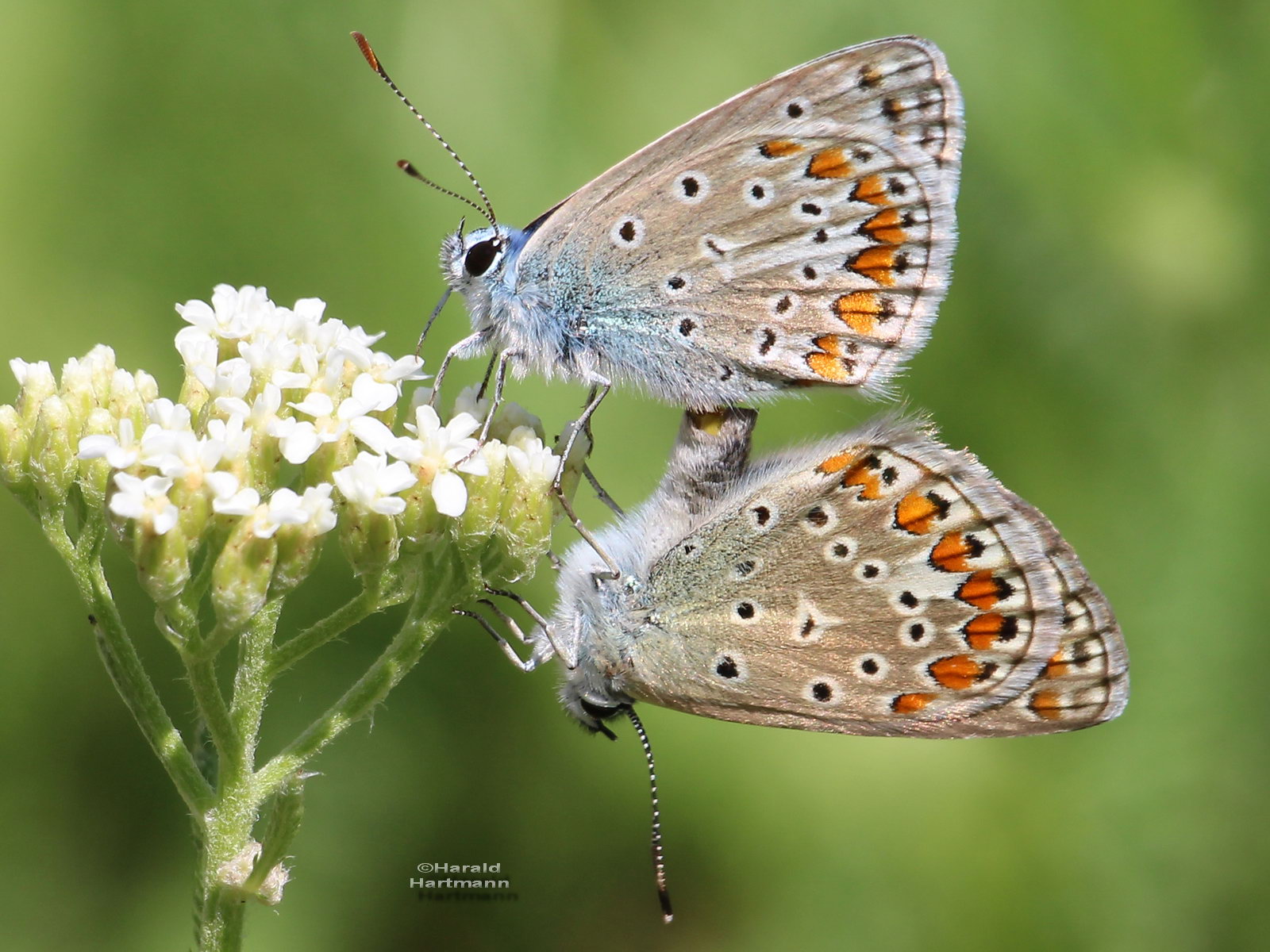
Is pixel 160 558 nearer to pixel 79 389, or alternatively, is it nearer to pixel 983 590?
pixel 79 389

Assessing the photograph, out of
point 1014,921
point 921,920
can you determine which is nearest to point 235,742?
point 921,920

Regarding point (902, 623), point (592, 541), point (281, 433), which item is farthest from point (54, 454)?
point (902, 623)

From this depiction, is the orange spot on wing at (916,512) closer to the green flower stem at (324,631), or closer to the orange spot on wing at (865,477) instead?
the orange spot on wing at (865,477)

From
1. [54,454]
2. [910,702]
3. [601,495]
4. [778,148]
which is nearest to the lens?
[54,454]

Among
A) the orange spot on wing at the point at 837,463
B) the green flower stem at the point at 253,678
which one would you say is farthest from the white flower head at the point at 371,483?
the orange spot on wing at the point at 837,463

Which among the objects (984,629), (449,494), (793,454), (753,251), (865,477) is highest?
(753,251)

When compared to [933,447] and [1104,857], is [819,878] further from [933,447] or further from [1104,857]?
[933,447]

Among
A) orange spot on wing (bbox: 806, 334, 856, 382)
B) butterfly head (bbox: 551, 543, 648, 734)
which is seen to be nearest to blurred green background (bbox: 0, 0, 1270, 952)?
orange spot on wing (bbox: 806, 334, 856, 382)

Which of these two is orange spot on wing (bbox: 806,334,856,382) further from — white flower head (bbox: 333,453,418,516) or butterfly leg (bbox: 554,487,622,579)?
white flower head (bbox: 333,453,418,516)
